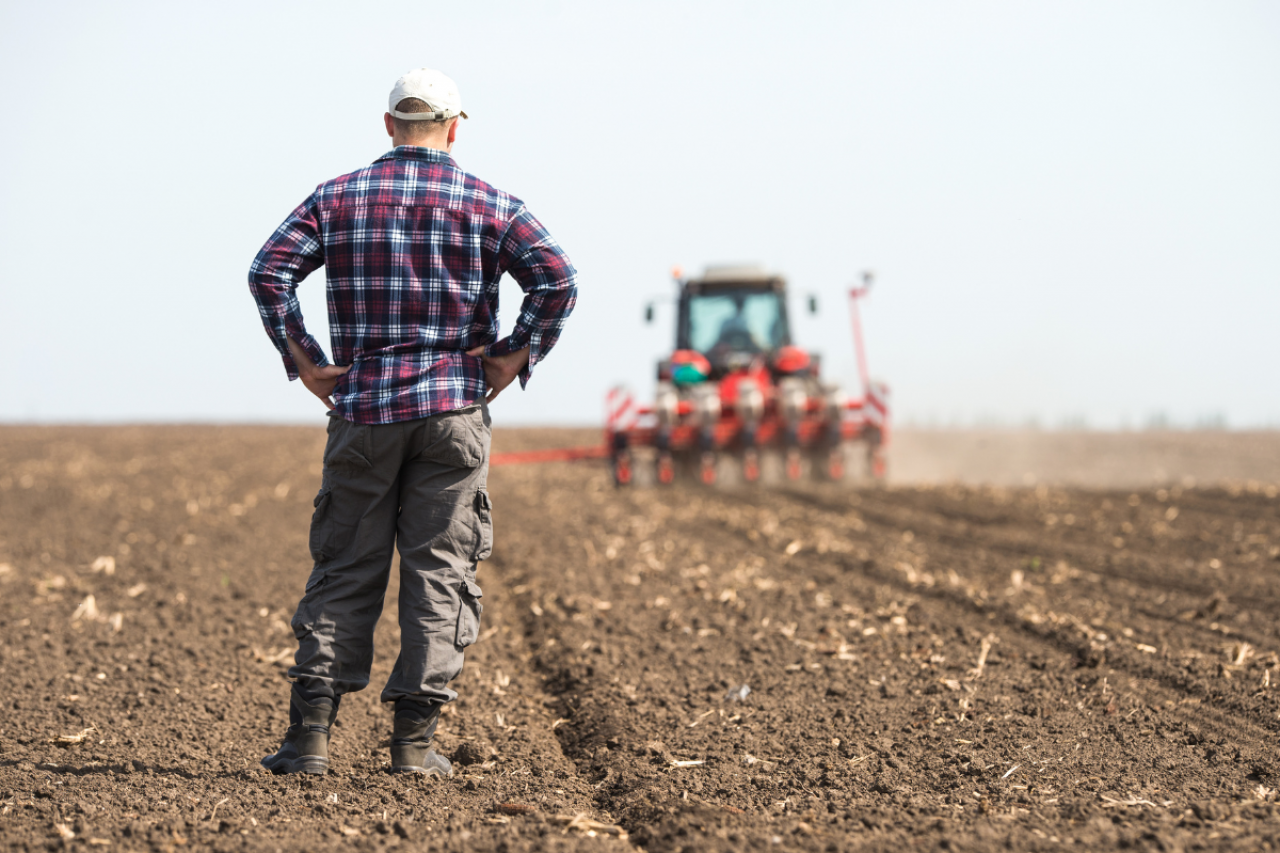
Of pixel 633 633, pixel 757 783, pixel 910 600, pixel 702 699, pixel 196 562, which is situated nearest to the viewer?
pixel 757 783

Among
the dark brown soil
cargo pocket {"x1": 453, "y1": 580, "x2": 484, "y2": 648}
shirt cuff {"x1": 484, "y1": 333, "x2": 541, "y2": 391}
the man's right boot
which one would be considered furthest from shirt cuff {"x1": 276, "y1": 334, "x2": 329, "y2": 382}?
the dark brown soil

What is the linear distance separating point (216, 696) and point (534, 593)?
2.68 meters

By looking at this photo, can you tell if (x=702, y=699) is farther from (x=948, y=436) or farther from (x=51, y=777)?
(x=948, y=436)

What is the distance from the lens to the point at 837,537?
941 centimetres

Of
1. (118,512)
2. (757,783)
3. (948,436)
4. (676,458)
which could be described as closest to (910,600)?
(757,783)

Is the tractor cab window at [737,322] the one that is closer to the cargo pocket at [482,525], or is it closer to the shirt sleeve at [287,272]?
the cargo pocket at [482,525]

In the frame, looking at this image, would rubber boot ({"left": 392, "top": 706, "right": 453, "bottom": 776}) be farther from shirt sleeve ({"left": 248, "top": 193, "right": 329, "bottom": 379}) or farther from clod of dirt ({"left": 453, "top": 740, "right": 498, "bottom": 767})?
shirt sleeve ({"left": 248, "top": 193, "right": 329, "bottom": 379})

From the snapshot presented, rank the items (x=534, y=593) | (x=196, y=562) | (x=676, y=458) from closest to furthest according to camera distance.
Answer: (x=534, y=593)
(x=196, y=562)
(x=676, y=458)

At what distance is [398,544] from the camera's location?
3.13m

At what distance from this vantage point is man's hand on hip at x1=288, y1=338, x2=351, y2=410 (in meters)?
3.09

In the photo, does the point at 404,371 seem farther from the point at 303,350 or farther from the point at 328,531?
the point at 328,531

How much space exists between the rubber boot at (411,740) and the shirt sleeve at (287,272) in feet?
3.49

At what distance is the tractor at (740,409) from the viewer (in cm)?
1345

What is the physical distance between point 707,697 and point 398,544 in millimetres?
1682
